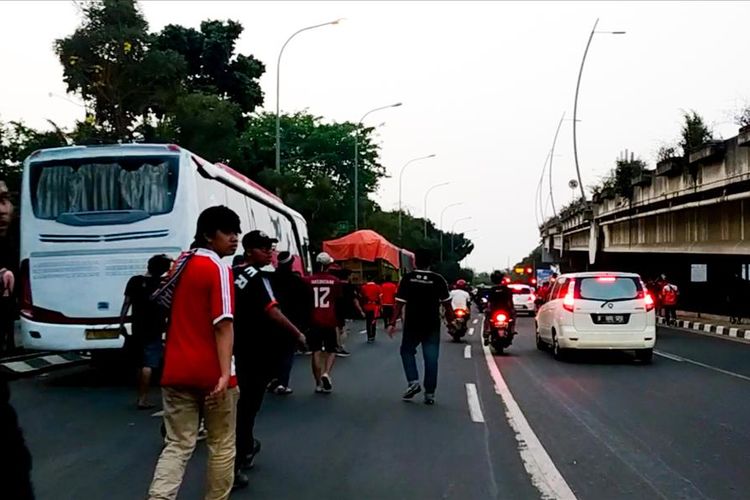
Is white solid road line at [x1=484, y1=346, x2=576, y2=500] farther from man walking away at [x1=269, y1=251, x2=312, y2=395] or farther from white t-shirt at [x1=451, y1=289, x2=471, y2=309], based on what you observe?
white t-shirt at [x1=451, y1=289, x2=471, y2=309]

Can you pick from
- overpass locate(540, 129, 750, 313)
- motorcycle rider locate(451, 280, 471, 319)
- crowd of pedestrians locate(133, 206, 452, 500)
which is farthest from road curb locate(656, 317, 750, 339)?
crowd of pedestrians locate(133, 206, 452, 500)

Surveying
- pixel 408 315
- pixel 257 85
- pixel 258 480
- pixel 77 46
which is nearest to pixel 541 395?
pixel 408 315

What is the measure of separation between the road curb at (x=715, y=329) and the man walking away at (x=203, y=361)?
953 inches

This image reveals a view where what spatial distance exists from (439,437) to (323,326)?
405 centimetres

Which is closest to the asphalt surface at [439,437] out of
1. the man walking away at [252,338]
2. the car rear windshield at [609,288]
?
the man walking away at [252,338]

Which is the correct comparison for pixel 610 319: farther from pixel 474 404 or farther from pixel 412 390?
pixel 412 390

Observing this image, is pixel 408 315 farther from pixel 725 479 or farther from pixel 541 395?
pixel 725 479

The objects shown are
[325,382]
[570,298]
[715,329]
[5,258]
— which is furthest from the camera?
[715,329]

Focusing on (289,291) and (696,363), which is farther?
(696,363)

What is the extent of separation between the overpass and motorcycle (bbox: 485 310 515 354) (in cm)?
707

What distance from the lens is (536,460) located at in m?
8.13

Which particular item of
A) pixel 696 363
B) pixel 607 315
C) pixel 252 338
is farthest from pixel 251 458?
pixel 696 363

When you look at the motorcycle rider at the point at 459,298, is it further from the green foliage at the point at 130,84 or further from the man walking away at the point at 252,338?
the man walking away at the point at 252,338

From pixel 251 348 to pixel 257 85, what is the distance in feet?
141
